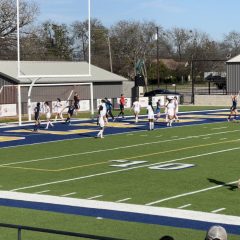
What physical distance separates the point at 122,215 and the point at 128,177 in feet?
14.5

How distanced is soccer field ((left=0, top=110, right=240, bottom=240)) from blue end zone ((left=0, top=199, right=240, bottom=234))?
0.12 meters

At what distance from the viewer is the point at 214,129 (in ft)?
100.0

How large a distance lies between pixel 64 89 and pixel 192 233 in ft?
125

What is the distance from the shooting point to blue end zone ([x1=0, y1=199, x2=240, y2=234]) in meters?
10.4

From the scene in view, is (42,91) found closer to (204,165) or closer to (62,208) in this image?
(204,165)

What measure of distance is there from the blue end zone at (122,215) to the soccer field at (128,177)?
4.8 inches

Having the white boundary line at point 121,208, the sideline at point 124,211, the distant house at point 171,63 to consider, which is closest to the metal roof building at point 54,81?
the white boundary line at point 121,208

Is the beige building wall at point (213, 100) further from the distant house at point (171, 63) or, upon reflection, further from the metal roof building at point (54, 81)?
the distant house at point (171, 63)

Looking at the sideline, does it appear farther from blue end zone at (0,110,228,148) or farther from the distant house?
the distant house

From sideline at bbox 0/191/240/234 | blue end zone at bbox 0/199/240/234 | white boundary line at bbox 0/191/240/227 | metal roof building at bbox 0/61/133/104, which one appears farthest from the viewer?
metal roof building at bbox 0/61/133/104

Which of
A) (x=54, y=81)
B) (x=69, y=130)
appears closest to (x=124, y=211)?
(x=69, y=130)

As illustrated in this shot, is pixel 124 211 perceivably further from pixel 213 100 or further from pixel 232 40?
pixel 232 40

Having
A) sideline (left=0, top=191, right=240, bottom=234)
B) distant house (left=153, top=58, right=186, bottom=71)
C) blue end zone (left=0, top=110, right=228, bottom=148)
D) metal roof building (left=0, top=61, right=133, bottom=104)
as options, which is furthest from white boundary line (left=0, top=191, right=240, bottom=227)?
distant house (left=153, top=58, right=186, bottom=71)

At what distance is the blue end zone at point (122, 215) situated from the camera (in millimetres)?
10422
